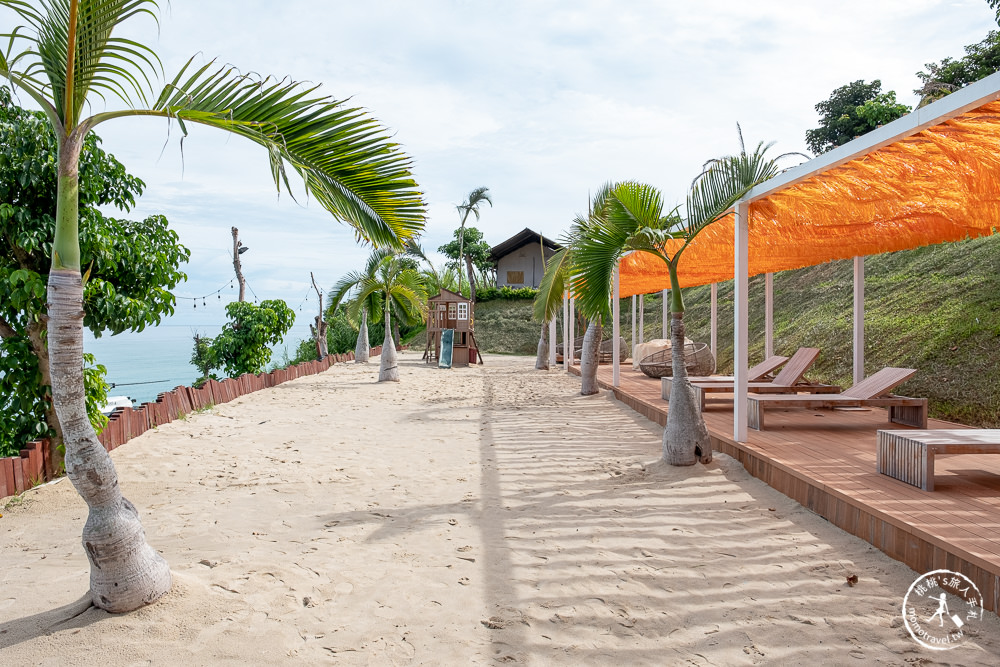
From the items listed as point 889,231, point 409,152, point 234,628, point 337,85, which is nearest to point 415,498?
point 234,628

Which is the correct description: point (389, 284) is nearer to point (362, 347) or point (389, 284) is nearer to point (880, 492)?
point (362, 347)

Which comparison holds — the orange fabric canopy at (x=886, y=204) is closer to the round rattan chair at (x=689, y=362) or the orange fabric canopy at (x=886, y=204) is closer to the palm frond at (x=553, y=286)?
the round rattan chair at (x=689, y=362)

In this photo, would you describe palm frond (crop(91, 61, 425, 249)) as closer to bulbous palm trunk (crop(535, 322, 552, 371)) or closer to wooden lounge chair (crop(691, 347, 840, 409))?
wooden lounge chair (crop(691, 347, 840, 409))

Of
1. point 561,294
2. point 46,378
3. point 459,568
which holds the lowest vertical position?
point 459,568

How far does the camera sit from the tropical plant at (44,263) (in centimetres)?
468

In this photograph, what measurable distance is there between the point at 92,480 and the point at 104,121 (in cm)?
156

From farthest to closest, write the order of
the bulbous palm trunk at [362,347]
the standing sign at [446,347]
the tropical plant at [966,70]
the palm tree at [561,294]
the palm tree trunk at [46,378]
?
1. the bulbous palm trunk at [362,347]
2. the tropical plant at [966,70]
3. the standing sign at [446,347]
4. the palm tree at [561,294]
5. the palm tree trunk at [46,378]

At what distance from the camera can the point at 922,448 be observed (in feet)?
12.8

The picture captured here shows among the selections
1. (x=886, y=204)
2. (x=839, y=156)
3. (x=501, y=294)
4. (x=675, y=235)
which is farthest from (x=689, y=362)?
(x=501, y=294)

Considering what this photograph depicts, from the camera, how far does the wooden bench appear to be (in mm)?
3812

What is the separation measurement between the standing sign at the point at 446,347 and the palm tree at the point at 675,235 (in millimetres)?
12546

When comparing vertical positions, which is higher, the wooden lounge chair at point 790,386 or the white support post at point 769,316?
the white support post at point 769,316

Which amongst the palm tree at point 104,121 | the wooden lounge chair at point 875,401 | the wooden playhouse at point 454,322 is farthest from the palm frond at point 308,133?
the wooden playhouse at point 454,322

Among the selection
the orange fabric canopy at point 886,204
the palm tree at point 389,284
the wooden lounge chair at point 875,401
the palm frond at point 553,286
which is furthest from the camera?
the palm tree at point 389,284
